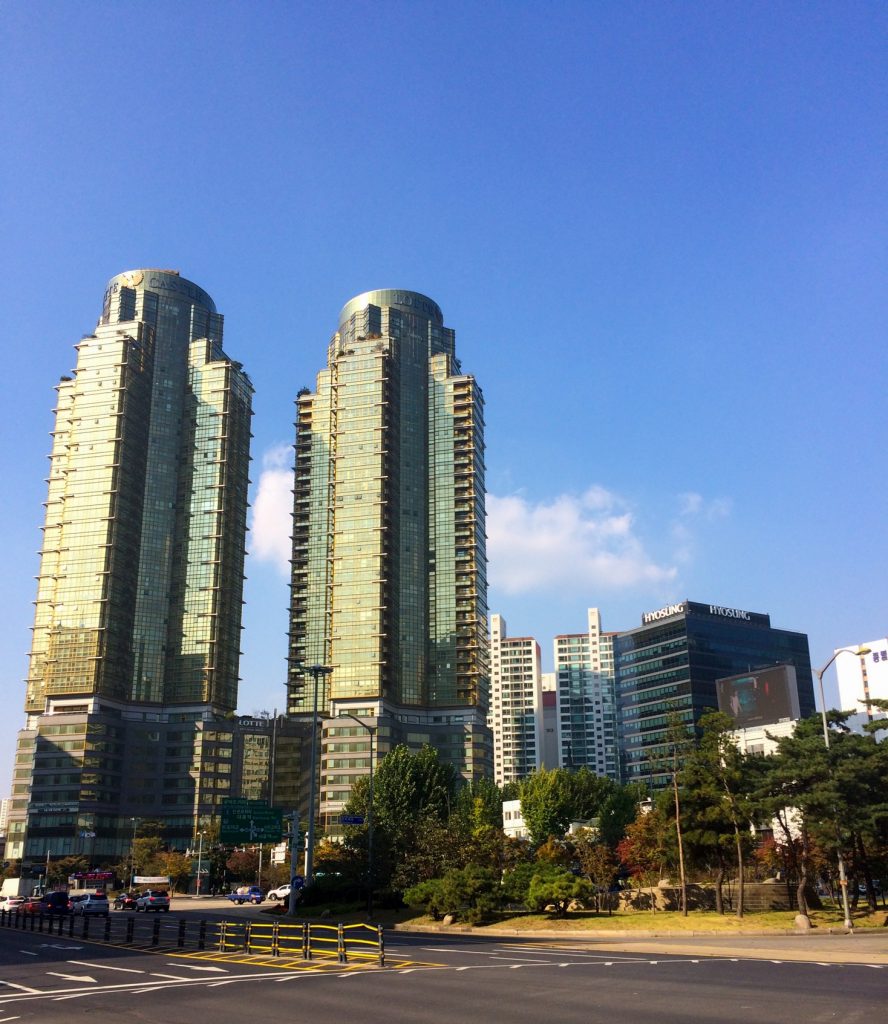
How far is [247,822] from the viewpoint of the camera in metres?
74.8

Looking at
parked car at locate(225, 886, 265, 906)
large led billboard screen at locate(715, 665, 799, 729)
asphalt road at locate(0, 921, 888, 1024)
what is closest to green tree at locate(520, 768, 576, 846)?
large led billboard screen at locate(715, 665, 799, 729)

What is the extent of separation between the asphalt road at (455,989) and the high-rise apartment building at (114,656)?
6136 inches

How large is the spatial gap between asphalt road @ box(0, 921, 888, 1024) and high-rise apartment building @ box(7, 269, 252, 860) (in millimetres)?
155847

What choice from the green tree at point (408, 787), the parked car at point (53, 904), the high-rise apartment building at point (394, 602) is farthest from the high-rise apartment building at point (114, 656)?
the parked car at point (53, 904)

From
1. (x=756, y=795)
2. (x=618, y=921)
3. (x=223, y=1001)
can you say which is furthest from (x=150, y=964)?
(x=756, y=795)

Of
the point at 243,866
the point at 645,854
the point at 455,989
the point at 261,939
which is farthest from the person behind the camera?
the point at 243,866

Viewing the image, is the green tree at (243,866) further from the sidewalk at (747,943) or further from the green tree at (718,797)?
the green tree at (718,797)

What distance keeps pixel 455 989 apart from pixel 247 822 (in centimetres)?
5454

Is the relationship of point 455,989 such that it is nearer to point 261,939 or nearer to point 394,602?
point 261,939

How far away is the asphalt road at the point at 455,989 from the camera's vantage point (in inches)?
780

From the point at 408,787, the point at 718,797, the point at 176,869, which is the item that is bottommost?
the point at 176,869

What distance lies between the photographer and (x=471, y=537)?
192 metres

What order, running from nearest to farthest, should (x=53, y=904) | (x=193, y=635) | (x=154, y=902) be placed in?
(x=53, y=904), (x=154, y=902), (x=193, y=635)

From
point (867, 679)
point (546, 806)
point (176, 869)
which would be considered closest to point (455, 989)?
point (546, 806)
